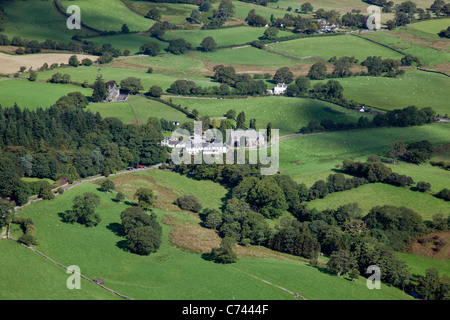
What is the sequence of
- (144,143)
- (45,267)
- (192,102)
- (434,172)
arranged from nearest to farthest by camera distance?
(45,267)
(434,172)
(144,143)
(192,102)

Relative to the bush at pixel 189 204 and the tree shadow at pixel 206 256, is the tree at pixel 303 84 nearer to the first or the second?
the bush at pixel 189 204

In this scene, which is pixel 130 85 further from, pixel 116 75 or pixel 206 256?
pixel 206 256

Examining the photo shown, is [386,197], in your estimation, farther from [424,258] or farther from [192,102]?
[192,102]

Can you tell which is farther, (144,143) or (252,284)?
(144,143)

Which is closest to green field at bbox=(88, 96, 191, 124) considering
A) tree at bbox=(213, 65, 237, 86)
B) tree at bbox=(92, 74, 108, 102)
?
tree at bbox=(92, 74, 108, 102)

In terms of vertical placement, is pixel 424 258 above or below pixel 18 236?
below

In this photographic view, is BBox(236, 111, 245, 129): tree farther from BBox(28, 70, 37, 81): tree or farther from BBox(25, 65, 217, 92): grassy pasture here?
BBox(28, 70, 37, 81): tree

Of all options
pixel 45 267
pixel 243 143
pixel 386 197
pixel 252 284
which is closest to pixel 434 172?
pixel 386 197
